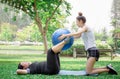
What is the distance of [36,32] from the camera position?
51.3 meters

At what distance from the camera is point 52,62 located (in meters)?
7.52

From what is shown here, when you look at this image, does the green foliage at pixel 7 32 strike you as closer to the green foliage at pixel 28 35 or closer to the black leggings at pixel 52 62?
the green foliage at pixel 28 35

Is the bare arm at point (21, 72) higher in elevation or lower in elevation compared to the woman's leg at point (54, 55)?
lower

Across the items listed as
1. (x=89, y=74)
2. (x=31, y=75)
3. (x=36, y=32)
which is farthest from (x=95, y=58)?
(x=36, y=32)

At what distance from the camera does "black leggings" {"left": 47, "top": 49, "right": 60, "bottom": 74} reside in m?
7.50

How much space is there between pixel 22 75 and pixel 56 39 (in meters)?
1.11

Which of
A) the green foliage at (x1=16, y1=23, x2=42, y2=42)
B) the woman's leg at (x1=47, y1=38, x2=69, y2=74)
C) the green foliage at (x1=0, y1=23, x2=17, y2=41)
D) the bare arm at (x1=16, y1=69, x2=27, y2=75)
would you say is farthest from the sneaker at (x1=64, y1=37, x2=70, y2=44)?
the green foliage at (x1=0, y1=23, x2=17, y2=41)

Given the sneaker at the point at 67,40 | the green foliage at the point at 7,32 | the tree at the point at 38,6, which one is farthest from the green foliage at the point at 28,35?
the sneaker at the point at 67,40

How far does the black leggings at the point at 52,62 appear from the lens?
7.50m

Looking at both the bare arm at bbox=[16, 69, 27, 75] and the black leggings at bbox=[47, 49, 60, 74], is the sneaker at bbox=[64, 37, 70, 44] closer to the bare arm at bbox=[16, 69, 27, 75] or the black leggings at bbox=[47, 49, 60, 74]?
the black leggings at bbox=[47, 49, 60, 74]

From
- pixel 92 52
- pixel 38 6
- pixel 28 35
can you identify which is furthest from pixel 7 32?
pixel 92 52

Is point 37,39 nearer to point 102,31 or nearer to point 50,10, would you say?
point 102,31

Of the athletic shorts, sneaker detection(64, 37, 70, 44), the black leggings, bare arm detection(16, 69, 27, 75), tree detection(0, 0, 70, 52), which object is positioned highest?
tree detection(0, 0, 70, 52)

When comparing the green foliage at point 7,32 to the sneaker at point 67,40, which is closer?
the sneaker at point 67,40
